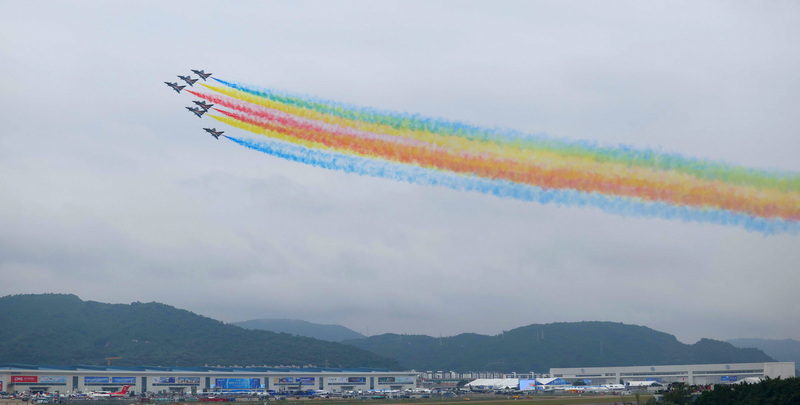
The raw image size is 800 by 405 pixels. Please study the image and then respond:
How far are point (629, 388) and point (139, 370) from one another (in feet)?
A: 362

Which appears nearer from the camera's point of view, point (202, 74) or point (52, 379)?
point (202, 74)

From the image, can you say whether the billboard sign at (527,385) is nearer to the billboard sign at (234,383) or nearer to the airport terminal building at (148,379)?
the airport terminal building at (148,379)

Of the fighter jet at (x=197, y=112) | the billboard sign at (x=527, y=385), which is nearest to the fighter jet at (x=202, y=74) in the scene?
the fighter jet at (x=197, y=112)

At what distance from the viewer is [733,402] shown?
76000 millimetres

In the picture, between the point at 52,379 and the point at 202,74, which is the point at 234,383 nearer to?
the point at 52,379

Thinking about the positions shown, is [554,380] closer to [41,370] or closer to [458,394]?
[458,394]

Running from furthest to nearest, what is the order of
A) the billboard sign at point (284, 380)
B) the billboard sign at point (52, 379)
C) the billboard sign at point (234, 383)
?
the billboard sign at point (284, 380) < the billboard sign at point (234, 383) < the billboard sign at point (52, 379)

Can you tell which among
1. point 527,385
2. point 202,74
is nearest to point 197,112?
point 202,74

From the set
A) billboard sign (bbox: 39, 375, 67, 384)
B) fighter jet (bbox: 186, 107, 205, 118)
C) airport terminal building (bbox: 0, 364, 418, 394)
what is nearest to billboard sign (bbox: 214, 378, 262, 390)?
airport terminal building (bbox: 0, 364, 418, 394)

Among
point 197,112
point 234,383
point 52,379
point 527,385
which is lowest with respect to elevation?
point 527,385

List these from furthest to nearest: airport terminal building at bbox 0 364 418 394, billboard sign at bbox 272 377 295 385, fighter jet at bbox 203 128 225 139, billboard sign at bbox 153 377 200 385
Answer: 1. billboard sign at bbox 272 377 295 385
2. billboard sign at bbox 153 377 200 385
3. airport terminal building at bbox 0 364 418 394
4. fighter jet at bbox 203 128 225 139

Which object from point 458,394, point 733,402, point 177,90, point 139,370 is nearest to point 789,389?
point 733,402

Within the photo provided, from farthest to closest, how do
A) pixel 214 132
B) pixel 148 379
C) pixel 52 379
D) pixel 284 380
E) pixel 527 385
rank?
1. pixel 284 380
2. pixel 527 385
3. pixel 148 379
4. pixel 52 379
5. pixel 214 132

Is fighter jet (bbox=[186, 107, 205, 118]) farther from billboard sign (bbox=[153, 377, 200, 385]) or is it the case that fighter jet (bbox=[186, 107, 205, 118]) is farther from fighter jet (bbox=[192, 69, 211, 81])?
billboard sign (bbox=[153, 377, 200, 385])
